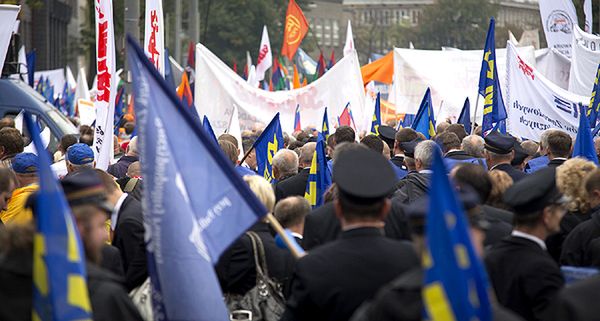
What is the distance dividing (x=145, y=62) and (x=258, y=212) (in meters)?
0.76

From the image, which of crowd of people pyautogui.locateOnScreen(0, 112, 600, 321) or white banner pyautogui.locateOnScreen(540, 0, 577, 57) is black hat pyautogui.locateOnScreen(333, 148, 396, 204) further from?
white banner pyautogui.locateOnScreen(540, 0, 577, 57)

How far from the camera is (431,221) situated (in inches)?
140

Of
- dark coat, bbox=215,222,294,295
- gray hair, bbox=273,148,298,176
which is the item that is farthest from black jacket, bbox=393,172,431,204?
dark coat, bbox=215,222,294,295

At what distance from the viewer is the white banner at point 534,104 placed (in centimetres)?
1510

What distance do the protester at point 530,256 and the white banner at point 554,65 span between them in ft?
56.0

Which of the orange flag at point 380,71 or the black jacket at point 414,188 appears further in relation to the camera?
the orange flag at point 380,71

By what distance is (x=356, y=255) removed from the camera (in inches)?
188

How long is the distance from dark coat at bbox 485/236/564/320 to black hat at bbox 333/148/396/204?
0.72 m

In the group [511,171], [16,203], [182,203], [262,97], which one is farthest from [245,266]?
[262,97]

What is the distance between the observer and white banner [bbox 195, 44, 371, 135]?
19.2 metres

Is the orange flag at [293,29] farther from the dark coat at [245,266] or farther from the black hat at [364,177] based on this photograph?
the black hat at [364,177]

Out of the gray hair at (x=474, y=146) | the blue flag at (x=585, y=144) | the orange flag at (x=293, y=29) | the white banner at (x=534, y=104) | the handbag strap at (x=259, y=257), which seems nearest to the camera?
the handbag strap at (x=259, y=257)

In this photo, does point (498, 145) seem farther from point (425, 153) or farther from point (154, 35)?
point (154, 35)

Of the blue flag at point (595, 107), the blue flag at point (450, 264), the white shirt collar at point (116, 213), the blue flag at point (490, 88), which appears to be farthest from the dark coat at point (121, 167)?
the blue flag at point (450, 264)
